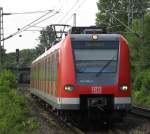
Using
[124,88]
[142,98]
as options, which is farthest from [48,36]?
[124,88]

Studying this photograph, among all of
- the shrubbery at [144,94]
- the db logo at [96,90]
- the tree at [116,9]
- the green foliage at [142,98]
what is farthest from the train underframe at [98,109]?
the tree at [116,9]

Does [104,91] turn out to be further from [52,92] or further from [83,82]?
[52,92]

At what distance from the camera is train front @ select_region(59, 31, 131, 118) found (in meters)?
19.5

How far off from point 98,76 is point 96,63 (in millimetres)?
443

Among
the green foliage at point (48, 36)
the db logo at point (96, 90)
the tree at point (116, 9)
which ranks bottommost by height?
the db logo at point (96, 90)

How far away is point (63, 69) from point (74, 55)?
555 millimetres

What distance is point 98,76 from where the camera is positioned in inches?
778

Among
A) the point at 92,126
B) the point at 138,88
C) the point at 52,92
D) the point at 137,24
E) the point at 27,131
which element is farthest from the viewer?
the point at 137,24

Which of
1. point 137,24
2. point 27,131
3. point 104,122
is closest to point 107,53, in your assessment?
point 104,122

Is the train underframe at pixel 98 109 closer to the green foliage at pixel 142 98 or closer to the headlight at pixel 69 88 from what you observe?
the headlight at pixel 69 88

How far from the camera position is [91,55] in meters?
20.1

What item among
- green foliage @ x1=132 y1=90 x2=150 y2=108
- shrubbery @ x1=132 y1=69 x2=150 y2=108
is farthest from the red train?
green foliage @ x1=132 y1=90 x2=150 y2=108

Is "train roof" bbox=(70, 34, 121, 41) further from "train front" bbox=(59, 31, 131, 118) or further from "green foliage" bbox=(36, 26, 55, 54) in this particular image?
"green foliage" bbox=(36, 26, 55, 54)

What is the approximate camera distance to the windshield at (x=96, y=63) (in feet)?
64.5
